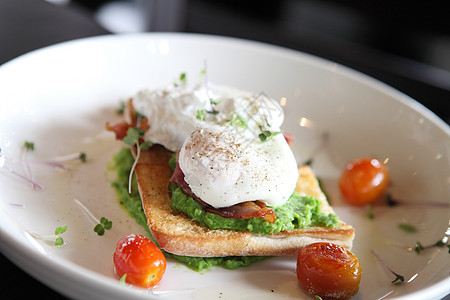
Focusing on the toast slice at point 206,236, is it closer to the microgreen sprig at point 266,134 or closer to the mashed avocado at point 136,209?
the mashed avocado at point 136,209

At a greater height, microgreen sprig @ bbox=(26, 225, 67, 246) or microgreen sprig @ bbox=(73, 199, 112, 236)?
microgreen sprig @ bbox=(26, 225, 67, 246)

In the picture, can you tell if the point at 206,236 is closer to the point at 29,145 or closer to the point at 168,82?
the point at 29,145

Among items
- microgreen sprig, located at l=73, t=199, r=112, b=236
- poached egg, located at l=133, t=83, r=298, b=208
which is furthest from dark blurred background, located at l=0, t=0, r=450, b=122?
microgreen sprig, located at l=73, t=199, r=112, b=236

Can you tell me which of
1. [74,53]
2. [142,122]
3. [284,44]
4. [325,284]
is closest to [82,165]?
[142,122]

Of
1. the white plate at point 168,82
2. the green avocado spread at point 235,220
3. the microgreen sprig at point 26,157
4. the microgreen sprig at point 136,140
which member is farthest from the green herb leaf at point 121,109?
the green avocado spread at point 235,220

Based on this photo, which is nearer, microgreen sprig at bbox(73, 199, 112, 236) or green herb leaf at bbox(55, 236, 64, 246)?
green herb leaf at bbox(55, 236, 64, 246)

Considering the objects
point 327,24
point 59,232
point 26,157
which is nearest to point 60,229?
point 59,232

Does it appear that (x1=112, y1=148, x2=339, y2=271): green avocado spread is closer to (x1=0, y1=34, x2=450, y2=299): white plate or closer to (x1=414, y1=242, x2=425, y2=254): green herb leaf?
(x1=0, y1=34, x2=450, y2=299): white plate

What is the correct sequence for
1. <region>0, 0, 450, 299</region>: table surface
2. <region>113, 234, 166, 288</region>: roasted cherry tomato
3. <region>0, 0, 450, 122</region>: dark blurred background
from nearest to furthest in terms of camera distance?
<region>113, 234, 166, 288</region>: roasted cherry tomato, <region>0, 0, 450, 299</region>: table surface, <region>0, 0, 450, 122</region>: dark blurred background
